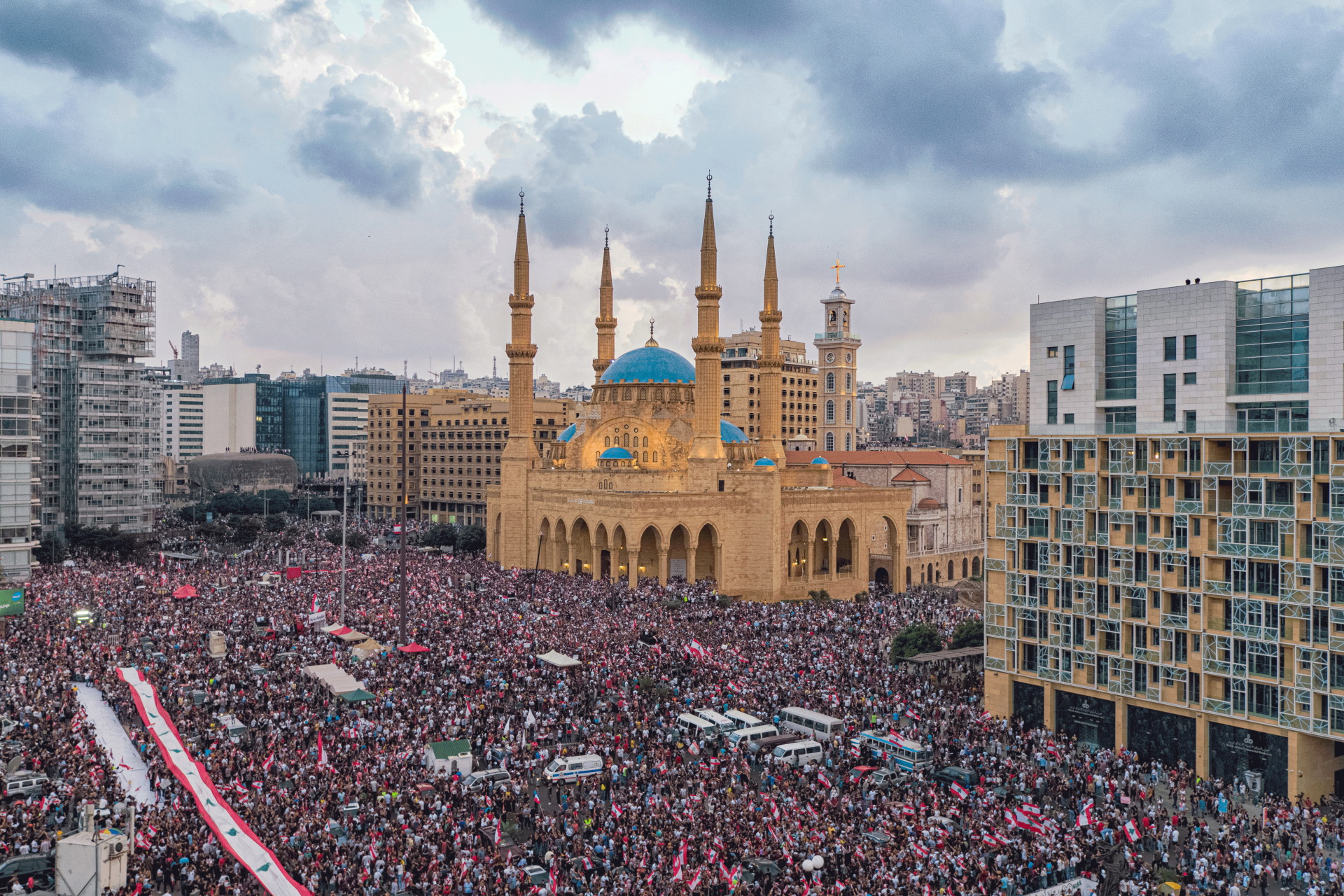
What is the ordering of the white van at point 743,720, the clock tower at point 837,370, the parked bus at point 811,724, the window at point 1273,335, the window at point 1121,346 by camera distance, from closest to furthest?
the window at point 1273,335 → the parked bus at point 811,724 → the white van at point 743,720 → the window at point 1121,346 → the clock tower at point 837,370

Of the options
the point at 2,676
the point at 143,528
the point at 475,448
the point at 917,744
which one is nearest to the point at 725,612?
the point at 917,744

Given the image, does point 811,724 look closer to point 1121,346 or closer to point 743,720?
point 743,720

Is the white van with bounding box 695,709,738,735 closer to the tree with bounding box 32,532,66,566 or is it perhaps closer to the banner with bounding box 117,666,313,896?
the banner with bounding box 117,666,313,896

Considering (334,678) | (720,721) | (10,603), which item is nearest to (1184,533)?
(720,721)

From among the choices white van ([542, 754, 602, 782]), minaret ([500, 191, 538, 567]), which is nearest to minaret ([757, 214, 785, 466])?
minaret ([500, 191, 538, 567])

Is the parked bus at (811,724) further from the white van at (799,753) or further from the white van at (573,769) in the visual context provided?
the white van at (573,769)

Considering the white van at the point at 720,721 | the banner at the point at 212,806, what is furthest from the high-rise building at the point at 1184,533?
the banner at the point at 212,806
